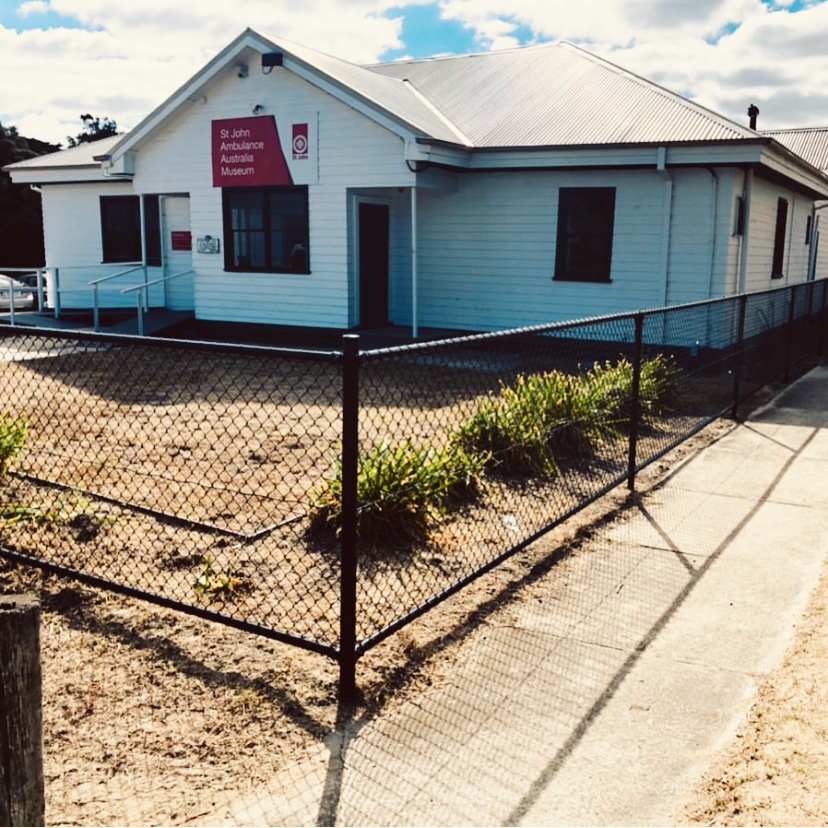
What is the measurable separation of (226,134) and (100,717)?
14.3m

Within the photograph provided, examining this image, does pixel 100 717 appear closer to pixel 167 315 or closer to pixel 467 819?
pixel 467 819

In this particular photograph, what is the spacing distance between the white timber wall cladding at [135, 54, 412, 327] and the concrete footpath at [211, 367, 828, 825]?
10.2 m

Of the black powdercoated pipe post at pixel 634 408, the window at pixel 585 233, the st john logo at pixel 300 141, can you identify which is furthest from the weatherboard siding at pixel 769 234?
the black powdercoated pipe post at pixel 634 408

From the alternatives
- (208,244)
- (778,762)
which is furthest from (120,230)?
(778,762)

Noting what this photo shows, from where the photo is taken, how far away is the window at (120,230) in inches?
782

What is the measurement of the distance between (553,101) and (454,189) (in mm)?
2583

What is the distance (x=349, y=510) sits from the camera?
3.53m

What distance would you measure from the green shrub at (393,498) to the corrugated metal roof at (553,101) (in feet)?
30.5

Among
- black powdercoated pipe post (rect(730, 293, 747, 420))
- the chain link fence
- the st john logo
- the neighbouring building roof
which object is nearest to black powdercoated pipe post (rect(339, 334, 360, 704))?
the chain link fence

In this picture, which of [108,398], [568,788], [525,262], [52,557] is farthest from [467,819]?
[525,262]

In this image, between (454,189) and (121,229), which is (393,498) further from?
(121,229)

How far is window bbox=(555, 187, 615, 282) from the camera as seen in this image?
14.4 meters

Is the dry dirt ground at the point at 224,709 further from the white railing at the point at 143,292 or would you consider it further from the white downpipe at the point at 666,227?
the white railing at the point at 143,292

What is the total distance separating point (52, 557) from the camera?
17.1 feet
